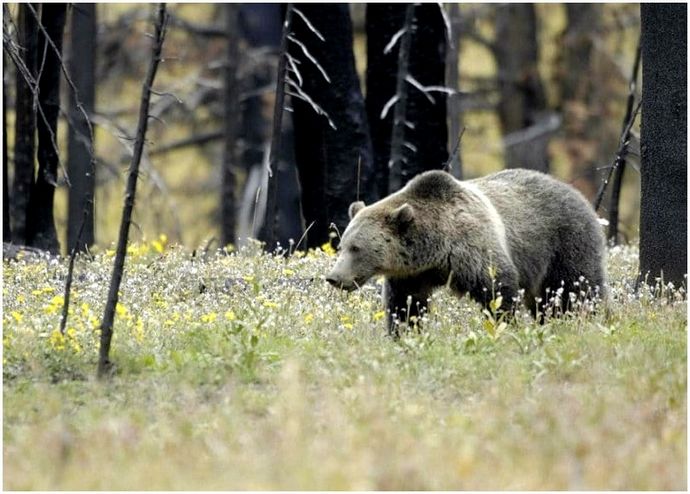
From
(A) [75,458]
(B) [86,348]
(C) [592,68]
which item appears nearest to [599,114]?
(C) [592,68]

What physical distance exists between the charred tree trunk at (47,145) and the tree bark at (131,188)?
623cm

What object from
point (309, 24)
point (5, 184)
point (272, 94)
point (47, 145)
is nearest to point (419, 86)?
point (309, 24)

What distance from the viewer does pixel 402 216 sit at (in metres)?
10.2

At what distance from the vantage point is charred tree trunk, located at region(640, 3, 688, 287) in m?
11.2

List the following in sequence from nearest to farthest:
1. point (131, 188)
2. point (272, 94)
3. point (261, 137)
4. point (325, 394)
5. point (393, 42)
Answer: point (325, 394), point (131, 188), point (393, 42), point (261, 137), point (272, 94)

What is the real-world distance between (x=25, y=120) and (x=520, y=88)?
1820 cm

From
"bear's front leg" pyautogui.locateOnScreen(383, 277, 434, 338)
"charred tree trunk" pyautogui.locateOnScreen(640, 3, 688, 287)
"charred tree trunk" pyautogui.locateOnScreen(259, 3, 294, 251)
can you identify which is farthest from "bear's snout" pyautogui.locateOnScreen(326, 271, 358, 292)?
"charred tree trunk" pyautogui.locateOnScreen(259, 3, 294, 251)

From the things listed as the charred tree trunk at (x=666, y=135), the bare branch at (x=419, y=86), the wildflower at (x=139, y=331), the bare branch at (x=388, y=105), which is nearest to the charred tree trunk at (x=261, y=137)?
the bare branch at (x=388, y=105)

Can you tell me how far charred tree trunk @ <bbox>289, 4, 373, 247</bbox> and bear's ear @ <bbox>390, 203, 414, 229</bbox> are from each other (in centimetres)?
470

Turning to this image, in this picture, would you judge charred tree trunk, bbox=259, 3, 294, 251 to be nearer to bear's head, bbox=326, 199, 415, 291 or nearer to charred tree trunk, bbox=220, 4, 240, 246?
bear's head, bbox=326, 199, 415, 291

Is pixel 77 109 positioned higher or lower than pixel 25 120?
higher

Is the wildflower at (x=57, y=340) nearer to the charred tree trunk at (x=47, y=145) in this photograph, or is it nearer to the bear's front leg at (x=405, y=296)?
the bear's front leg at (x=405, y=296)

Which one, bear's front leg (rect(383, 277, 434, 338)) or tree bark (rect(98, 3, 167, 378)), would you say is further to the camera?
bear's front leg (rect(383, 277, 434, 338))

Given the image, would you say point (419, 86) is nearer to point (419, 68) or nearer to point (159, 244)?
point (419, 68)
